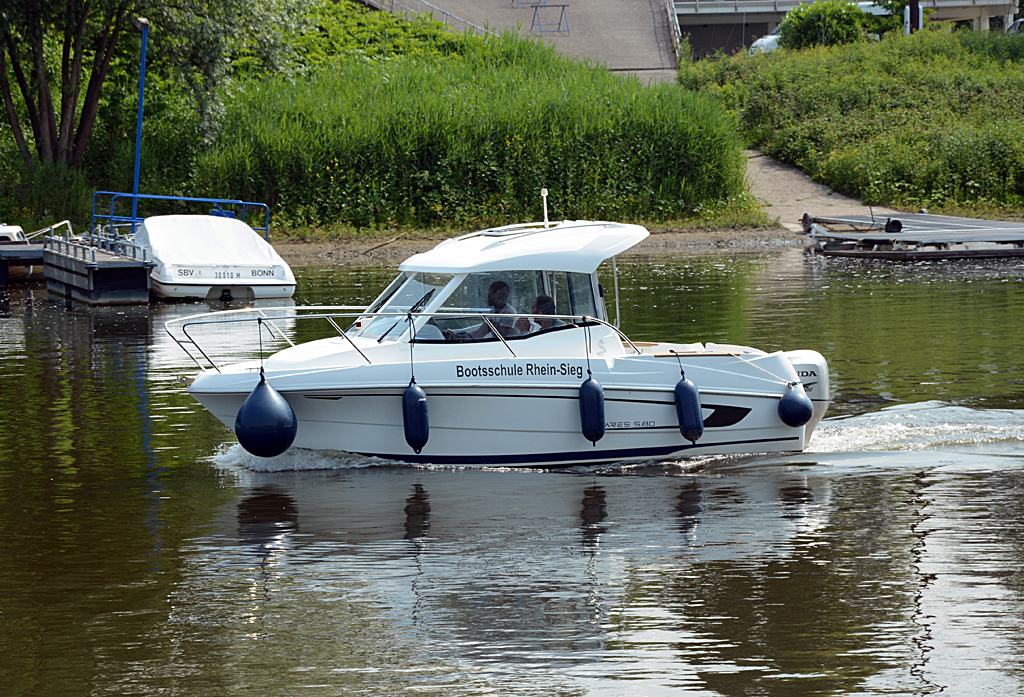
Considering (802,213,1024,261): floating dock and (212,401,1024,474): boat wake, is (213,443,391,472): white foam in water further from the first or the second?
(802,213,1024,261): floating dock

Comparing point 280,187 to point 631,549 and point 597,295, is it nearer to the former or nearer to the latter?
point 597,295

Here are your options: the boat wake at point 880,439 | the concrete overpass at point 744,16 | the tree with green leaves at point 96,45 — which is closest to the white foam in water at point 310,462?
the boat wake at point 880,439

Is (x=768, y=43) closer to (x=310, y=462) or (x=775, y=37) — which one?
(x=775, y=37)

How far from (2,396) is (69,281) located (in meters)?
10.6

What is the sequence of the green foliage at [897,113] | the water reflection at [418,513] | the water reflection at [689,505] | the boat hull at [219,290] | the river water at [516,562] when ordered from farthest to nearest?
the green foliage at [897,113] < the boat hull at [219,290] < the water reflection at [689,505] < the water reflection at [418,513] < the river water at [516,562]

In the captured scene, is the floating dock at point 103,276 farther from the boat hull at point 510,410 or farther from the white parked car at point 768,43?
the white parked car at point 768,43

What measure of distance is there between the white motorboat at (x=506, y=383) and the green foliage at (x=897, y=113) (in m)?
27.6

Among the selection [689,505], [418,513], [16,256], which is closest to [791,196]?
[16,256]

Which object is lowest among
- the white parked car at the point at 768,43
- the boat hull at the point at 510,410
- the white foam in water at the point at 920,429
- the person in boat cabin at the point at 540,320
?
the white foam in water at the point at 920,429

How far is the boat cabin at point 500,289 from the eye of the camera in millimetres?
10250

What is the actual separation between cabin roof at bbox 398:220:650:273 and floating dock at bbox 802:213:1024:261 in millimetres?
19021

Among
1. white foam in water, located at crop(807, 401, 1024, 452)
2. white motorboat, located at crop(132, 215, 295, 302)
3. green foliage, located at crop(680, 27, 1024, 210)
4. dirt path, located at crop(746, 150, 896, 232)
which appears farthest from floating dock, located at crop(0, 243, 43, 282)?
green foliage, located at crop(680, 27, 1024, 210)

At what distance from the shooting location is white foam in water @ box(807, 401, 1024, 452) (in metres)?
10.8

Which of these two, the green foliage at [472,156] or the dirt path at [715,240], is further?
the green foliage at [472,156]
